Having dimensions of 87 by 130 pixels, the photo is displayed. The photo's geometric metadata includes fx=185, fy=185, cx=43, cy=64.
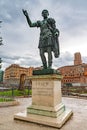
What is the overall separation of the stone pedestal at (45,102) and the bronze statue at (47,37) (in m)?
0.83

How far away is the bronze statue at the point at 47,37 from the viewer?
8172 millimetres

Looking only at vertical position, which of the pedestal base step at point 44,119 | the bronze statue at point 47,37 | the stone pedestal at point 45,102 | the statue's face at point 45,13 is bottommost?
the pedestal base step at point 44,119

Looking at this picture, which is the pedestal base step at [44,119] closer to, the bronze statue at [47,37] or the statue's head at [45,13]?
the bronze statue at [47,37]

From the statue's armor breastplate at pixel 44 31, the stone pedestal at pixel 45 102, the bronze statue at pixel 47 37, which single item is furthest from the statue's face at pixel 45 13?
the stone pedestal at pixel 45 102

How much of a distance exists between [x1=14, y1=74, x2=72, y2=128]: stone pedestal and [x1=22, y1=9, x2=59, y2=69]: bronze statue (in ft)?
2.71

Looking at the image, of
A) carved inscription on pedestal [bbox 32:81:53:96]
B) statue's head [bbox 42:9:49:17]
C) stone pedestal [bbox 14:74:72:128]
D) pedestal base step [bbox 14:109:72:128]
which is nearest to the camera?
pedestal base step [bbox 14:109:72:128]

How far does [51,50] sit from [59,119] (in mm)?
3038

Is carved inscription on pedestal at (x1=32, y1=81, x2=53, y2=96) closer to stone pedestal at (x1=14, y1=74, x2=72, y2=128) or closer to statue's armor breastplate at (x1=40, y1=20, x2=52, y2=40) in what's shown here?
stone pedestal at (x1=14, y1=74, x2=72, y2=128)

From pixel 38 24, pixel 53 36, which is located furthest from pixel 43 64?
pixel 38 24

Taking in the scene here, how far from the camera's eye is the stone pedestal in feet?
23.5

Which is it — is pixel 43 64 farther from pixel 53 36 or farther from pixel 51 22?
pixel 51 22

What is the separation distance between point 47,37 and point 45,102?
2794 millimetres

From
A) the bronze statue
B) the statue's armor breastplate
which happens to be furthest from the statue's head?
the statue's armor breastplate

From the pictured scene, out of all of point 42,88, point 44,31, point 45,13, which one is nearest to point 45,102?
point 42,88
